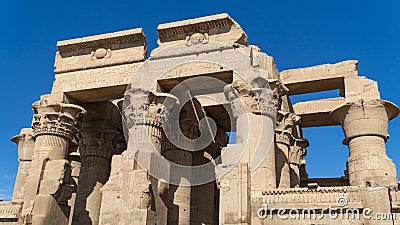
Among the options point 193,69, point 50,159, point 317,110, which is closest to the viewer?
point 193,69

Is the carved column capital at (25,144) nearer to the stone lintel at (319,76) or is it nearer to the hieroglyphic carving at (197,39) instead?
the hieroglyphic carving at (197,39)

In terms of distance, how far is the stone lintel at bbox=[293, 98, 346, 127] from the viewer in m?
17.2

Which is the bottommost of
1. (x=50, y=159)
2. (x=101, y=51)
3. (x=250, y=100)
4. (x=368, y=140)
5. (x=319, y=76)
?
(x=50, y=159)

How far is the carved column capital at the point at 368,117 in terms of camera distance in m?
13.7

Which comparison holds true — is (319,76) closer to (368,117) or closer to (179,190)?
(368,117)

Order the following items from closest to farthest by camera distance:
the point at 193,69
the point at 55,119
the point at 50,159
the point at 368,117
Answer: the point at 193,69
the point at 368,117
the point at 50,159
the point at 55,119

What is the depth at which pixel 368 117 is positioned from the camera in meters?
13.8

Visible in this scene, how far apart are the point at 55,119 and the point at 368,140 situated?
Result: 34.6 feet

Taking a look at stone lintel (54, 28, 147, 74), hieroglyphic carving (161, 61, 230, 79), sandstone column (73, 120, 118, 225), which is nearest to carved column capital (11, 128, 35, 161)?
sandstone column (73, 120, 118, 225)

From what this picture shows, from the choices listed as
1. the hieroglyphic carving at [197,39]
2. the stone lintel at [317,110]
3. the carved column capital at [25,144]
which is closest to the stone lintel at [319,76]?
the stone lintel at [317,110]

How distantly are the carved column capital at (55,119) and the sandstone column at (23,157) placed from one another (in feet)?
11.1

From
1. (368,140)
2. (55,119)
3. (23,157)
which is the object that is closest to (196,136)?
(55,119)

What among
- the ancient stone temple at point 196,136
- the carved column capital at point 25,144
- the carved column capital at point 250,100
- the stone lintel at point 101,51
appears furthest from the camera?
the carved column capital at point 25,144

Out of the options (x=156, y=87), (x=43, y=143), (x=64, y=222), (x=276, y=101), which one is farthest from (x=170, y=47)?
(x=64, y=222)
